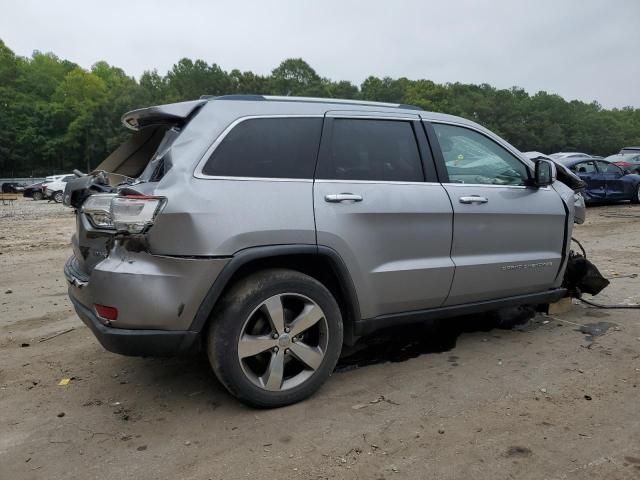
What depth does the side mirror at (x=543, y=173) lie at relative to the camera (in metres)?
4.31

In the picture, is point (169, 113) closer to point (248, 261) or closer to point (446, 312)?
point (248, 261)

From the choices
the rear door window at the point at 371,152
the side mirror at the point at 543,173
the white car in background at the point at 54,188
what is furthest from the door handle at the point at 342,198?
the white car in background at the point at 54,188

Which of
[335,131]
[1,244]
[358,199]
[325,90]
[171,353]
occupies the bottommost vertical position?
[1,244]

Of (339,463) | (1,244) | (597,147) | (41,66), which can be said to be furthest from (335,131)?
(41,66)

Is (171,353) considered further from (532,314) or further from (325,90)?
(325,90)

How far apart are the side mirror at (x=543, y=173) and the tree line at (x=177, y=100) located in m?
56.9

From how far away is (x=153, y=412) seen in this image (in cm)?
333

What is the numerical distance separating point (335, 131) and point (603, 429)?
2399mm

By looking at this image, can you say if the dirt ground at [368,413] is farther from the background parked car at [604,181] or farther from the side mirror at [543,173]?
the background parked car at [604,181]

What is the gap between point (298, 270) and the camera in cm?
345

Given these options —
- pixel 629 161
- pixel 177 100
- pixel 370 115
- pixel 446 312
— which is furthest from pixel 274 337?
pixel 177 100

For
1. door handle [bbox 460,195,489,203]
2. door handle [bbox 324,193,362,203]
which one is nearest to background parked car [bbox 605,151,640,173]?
door handle [bbox 460,195,489,203]

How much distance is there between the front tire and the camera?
3.08 m

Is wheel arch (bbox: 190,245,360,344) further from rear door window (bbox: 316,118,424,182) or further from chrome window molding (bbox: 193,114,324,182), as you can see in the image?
rear door window (bbox: 316,118,424,182)
